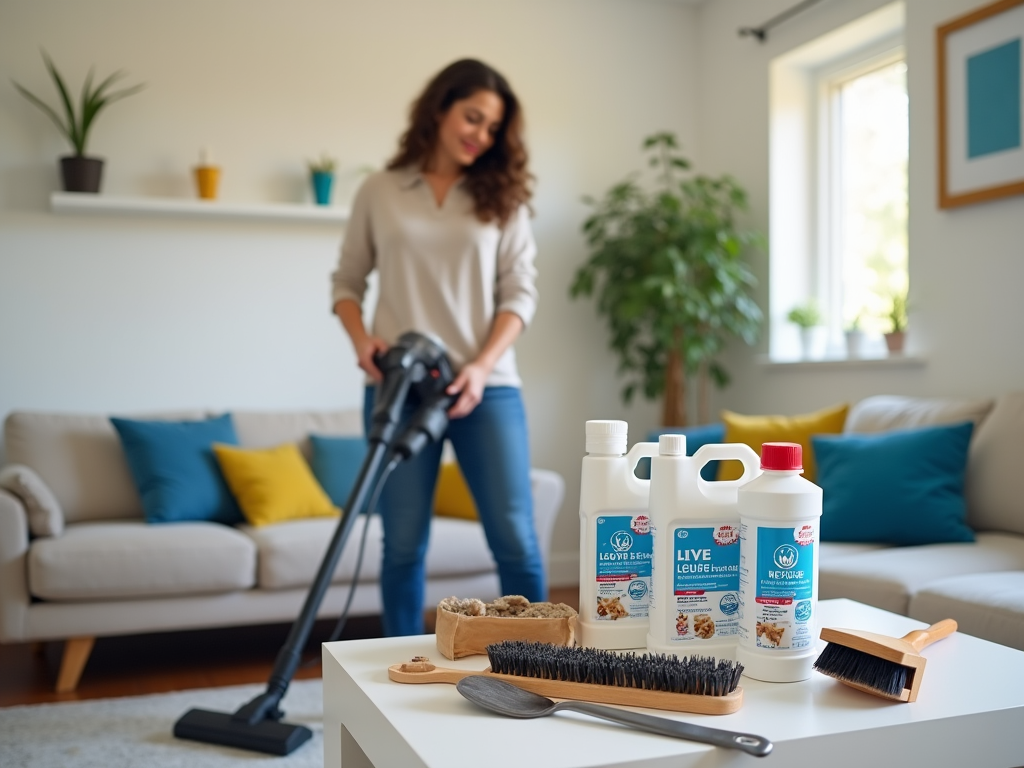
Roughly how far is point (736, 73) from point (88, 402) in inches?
116

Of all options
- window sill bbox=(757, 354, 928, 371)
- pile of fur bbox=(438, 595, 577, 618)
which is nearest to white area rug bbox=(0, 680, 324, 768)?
pile of fur bbox=(438, 595, 577, 618)

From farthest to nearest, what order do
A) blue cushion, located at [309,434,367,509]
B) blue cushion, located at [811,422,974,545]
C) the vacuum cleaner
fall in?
blue cushion, located at [309,434,367,509] → blue cushion, located at [811,422,974,545] → the vacuum cleaner

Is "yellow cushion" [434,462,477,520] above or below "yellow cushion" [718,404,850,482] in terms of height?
below

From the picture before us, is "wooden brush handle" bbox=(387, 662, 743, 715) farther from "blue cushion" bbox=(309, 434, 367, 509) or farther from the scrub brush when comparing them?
"blue cushion" bbox=(309, 434, 367, 509)

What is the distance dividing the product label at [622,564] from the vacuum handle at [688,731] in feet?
0.78

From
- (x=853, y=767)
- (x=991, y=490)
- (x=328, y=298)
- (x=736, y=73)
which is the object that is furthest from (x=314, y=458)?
(x=853, y=767)

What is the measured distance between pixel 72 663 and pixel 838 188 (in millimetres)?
3188

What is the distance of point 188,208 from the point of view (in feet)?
11.7

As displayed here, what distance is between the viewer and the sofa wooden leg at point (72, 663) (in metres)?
2.57

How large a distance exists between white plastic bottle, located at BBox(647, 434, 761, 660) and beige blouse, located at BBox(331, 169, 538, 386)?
103cm

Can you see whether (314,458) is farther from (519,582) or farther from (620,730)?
(620,730)

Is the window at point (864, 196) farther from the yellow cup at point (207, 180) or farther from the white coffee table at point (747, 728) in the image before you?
the white coffee table at point (747, 728)

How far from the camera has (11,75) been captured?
347cm

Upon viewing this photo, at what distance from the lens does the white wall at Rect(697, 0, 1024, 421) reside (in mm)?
2840
